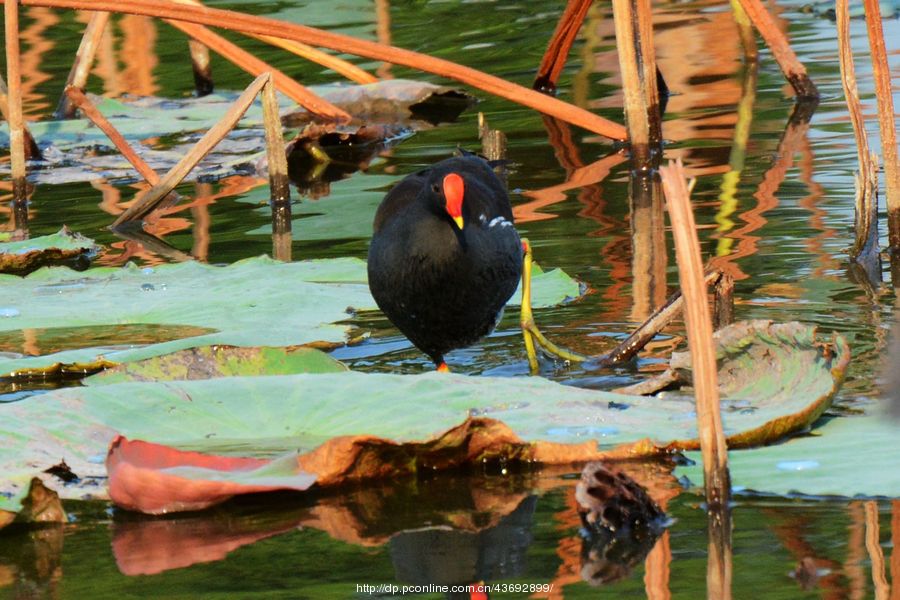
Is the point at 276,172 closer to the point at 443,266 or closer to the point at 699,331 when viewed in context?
the point at 443,266

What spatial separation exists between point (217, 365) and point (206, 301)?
0.83m

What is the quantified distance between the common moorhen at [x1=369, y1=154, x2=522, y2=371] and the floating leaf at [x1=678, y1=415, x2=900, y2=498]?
1186 mm

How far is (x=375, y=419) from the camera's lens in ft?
8.94

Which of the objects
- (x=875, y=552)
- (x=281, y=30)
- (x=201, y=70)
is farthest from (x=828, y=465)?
(x=201, y=70)

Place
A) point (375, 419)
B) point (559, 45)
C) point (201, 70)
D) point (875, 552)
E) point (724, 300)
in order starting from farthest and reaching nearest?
point (201, 70) → point (559, 45) → point (724, 300) → point (375, 419) → point (875, 552)

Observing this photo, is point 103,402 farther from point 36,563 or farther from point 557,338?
point 557,338

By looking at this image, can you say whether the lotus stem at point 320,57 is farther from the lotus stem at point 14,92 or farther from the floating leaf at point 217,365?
the floating leaf at point 217,365

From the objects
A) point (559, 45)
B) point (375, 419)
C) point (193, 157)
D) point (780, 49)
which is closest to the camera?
point (375, 419)

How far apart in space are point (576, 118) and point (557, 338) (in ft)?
6.93

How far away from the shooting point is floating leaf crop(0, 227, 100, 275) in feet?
15.5

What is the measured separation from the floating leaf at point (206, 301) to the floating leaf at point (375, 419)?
0.67 meters

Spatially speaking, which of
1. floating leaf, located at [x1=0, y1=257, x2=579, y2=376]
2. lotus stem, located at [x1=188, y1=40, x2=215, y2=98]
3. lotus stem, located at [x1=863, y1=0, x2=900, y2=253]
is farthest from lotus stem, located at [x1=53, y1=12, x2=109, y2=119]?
lotus stem, located at [x1=863, y1=0, x2=900, y2=253]

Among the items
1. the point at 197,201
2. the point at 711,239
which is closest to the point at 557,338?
the point at 711,239

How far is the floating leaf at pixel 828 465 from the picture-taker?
227cm
